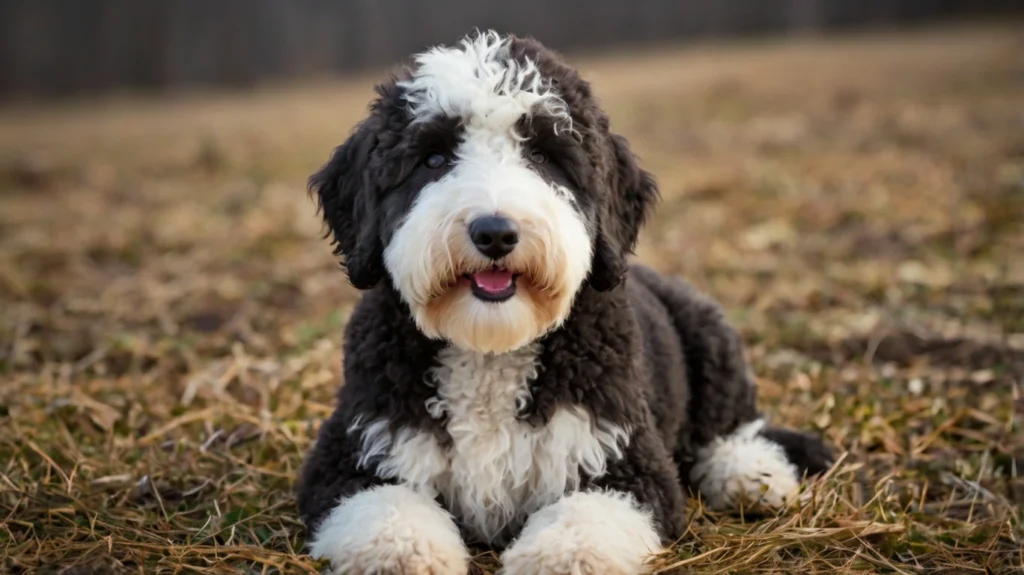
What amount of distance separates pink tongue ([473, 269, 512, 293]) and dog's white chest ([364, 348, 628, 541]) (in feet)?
1.20

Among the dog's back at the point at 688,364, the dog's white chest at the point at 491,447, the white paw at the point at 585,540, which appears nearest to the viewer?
the white paw at the point at 585,540

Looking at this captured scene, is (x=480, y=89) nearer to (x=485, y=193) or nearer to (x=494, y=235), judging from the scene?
(x=485, y=193)

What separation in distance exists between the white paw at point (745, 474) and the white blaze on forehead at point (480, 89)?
1607mm

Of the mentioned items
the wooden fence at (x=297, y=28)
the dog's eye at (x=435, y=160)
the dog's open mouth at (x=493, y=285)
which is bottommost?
the wooden fence at (x=297, y=28)

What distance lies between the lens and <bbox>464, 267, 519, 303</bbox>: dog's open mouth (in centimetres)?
323

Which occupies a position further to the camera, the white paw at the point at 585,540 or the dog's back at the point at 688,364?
the dog's back at the point at 688,364

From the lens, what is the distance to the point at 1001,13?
845 inches

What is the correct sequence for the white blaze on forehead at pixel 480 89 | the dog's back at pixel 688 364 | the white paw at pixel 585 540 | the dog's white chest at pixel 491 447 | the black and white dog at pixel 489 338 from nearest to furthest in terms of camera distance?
the white paw at pixel 585 540 < the black and white dog at pixel 489 338 < the white blaze on forehead at pixel 480 89 < the dog's white chest at pixel 491 447 < the dog's back at pixel 688 364

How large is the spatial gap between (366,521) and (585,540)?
0.69 m

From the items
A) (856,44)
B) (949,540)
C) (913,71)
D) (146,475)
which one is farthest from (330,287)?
(856,44)

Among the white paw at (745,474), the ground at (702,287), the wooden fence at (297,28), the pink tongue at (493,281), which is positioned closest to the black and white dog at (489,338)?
the pink tongue at (493,281)

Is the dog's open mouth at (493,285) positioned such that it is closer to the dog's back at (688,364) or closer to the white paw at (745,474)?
the dog's back at (688,364)

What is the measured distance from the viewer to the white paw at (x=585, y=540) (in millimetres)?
3043

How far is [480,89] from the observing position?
3.33 m
